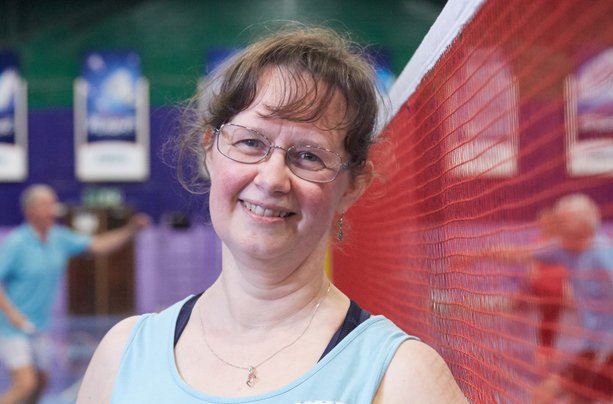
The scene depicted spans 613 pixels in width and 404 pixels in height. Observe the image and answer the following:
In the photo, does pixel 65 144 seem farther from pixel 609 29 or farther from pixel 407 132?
pixel 609 29

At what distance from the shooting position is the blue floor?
7366mm

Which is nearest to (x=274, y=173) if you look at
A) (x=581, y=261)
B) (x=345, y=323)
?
(x=345, y=323)

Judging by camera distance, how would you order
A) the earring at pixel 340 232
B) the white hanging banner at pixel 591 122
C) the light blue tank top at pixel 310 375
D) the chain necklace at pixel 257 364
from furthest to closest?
the earring at pixel 340 232, the chain necklace at pixel 257 364, the light blue tank top at pixel 310 375, the white hanging banner at pixel 591 122

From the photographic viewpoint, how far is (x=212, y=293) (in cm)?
164

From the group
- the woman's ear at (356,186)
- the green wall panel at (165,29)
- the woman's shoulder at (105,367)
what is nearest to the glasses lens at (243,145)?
the woman's ear at (356,186)

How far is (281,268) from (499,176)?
0.46m

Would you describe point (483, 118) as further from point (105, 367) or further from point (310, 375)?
point (105, 367)

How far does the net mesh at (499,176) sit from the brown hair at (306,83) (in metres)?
0.22

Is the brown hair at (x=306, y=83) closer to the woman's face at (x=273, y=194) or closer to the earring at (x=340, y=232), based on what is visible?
the woman's face at (x=273, y=194)

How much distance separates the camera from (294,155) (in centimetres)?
145

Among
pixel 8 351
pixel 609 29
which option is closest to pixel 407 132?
pixel 609 29

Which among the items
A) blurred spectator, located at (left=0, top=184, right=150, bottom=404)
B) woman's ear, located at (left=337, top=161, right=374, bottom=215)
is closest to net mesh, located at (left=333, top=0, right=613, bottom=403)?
woman's ear, located at (left=337, top=161, right=374, bottom=215)

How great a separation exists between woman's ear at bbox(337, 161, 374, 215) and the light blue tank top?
0.73 feet

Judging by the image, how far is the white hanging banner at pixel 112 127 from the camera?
12469mm
